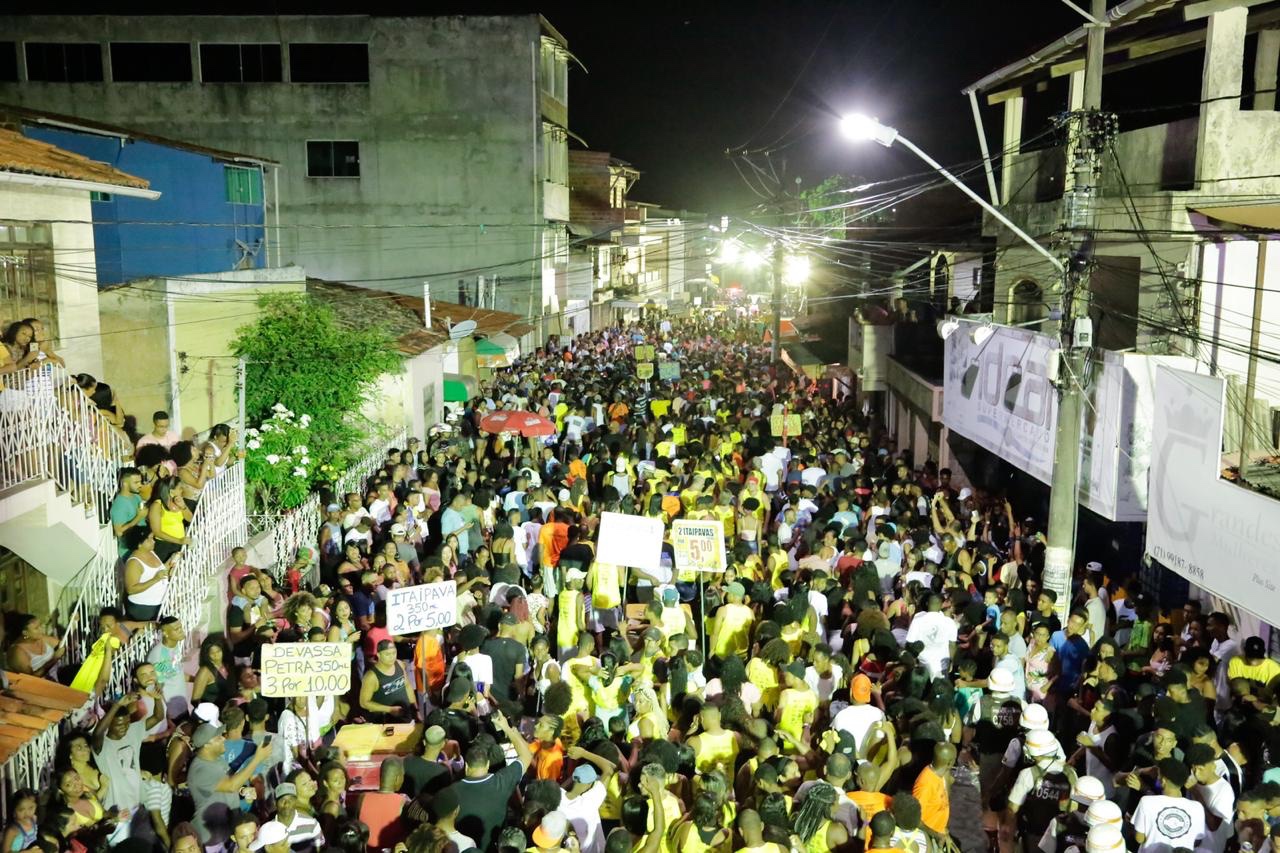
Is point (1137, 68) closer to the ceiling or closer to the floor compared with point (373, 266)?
closer to the ceiling

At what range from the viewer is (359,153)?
120 feet

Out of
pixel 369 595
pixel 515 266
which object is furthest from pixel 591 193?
pixel 369 595

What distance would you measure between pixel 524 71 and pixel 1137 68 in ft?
72.7

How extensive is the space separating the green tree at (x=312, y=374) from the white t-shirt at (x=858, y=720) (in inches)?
403

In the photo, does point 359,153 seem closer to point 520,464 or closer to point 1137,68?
point 520,464

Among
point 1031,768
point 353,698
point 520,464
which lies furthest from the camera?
point 520,464

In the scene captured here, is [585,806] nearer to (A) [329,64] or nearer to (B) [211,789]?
(B) [211,789]

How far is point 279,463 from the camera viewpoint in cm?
1540

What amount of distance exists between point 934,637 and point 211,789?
5.73m

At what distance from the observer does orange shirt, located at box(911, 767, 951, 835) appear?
22.9 ft

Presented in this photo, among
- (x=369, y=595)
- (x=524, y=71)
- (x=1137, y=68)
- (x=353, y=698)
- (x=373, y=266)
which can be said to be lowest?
(x=353, y=698)

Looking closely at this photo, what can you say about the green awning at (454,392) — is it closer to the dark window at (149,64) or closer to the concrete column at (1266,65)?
the dark window at (149,64)

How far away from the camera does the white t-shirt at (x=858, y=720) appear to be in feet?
25.6

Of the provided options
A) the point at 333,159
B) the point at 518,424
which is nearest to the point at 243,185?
the point at 518,424
